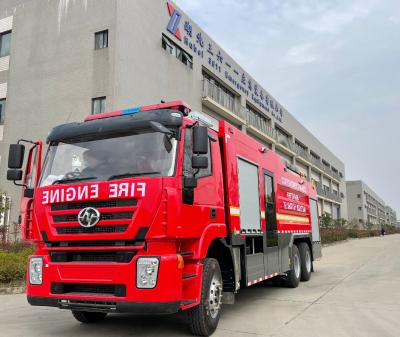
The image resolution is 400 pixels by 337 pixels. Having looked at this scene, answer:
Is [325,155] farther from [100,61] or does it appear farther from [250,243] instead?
[250,243]

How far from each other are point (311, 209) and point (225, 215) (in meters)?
7.51

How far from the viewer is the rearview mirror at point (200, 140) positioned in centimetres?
529

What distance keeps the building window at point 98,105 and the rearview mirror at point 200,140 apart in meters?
14.2

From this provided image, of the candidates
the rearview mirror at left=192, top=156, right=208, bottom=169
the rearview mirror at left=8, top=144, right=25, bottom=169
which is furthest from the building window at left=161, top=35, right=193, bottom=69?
the rearview mirror at left=192, top=156, right=208, bottom=169

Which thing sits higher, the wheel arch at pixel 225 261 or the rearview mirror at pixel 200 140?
the rearview mirror at pixel 200 140

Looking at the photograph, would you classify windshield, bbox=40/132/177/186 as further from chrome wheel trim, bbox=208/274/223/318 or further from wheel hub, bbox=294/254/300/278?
wheel hub, bbox=294/254/300/278

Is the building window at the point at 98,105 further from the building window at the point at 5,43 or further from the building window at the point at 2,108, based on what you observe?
the building window at the point at 5,43

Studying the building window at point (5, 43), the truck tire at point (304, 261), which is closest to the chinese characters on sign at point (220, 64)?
the building window at point (5, 43)

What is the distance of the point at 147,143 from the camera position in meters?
5.51

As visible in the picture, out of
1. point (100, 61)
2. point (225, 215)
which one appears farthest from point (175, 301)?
point (100, 61)

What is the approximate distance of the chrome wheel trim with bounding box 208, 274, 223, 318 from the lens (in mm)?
5832

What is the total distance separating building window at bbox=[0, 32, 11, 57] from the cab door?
64.4ft

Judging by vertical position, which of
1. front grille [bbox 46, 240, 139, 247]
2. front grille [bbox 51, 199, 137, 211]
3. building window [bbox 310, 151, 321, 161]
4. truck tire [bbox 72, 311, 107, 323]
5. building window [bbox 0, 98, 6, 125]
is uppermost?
building window [bbox 310, 151, 321, 161]

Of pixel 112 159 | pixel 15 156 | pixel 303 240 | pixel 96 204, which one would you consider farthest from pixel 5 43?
pixel 96 204
